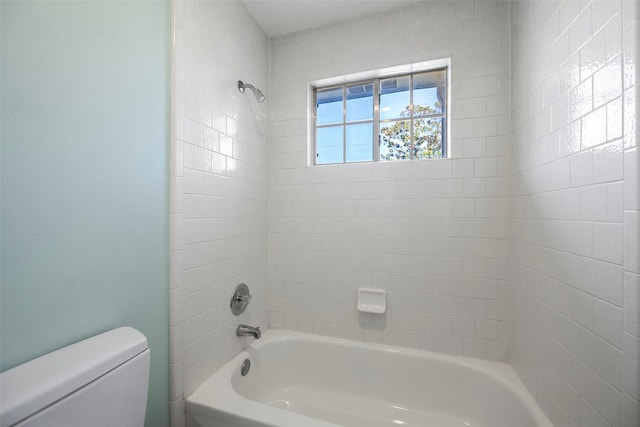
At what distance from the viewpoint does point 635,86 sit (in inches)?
25.3

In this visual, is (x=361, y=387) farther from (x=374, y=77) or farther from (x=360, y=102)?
(x=374, y=77)

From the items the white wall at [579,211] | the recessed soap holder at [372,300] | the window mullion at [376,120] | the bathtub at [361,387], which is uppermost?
the window mullion at [376,120]

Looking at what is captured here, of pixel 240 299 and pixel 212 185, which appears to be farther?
pixel 240 299

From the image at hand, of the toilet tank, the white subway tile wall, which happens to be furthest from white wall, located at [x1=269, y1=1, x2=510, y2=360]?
the toilet tank

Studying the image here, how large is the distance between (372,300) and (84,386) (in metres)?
1.40

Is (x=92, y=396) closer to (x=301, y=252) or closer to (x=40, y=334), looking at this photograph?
(x=40, y=334)

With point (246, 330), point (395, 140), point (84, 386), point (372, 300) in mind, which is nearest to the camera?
point (84, 386)

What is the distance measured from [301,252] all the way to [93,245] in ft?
3.94

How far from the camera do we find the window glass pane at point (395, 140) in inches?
69.0

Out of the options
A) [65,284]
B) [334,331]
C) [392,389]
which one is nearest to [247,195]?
[65,284]

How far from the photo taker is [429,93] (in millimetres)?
1727

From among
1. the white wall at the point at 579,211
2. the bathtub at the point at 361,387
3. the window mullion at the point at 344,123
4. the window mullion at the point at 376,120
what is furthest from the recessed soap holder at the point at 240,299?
the white wall at the point at 579,211

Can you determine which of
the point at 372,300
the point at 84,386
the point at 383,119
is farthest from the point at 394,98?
the point at 84,386

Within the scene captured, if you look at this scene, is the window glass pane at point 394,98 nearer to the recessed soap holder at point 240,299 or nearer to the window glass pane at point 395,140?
the window glass pane at point 395,140
